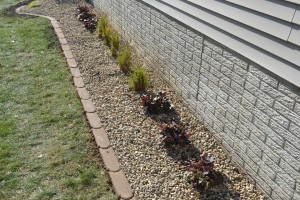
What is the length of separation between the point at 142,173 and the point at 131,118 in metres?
1.11

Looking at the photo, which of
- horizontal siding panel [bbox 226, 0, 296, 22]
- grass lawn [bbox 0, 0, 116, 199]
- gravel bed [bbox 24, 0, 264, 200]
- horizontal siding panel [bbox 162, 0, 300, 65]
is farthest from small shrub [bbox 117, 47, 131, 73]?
horizontal siding panel [bbox 226, 0, 296, 22]

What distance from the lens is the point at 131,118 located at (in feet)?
14.3

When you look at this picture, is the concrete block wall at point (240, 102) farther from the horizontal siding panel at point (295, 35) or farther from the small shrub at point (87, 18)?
the small shrub at point (87, 18)

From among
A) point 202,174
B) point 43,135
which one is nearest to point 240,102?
point 202,174

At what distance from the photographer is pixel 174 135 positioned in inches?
147

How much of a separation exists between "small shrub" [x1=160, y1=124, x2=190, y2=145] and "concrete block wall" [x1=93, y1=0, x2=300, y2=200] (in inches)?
16.6

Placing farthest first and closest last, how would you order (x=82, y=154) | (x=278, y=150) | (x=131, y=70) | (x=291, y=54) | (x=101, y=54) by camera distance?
(x=101, y=54) → (x=131, y=70) → (x=82, y=154) → (x=278, y=150) → (x=291, y=54)

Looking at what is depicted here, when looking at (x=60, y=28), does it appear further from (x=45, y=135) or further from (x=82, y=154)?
(x=82, y=154)

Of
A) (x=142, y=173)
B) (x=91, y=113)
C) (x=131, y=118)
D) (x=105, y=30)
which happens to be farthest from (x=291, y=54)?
(x=105, y=30)

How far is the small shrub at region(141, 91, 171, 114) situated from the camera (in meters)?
4.40

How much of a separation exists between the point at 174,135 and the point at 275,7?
1.75 m

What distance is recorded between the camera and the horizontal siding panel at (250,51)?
259 cm

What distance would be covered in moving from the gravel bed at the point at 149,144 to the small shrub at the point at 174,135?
83mm

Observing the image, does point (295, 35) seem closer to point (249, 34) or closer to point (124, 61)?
point (249, 34)
